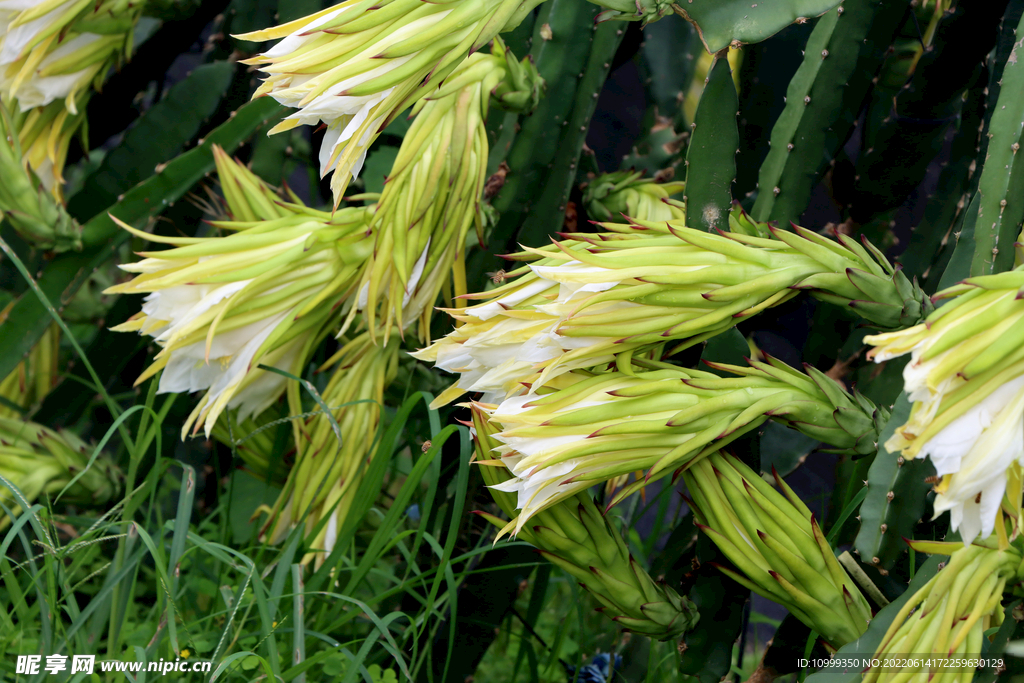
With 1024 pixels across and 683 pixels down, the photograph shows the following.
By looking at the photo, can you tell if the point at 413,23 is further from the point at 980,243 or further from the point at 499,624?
the point at 499,624

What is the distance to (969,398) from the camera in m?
0.42

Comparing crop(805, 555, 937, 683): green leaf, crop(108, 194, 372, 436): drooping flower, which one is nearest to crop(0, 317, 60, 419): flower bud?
crop(108, 194, 372, 436): drooping flower

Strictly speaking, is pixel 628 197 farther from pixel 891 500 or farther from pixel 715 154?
pixel 891 500

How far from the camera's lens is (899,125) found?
88cm

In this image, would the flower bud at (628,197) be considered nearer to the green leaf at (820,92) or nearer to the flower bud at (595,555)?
the green leaf at (820,92)

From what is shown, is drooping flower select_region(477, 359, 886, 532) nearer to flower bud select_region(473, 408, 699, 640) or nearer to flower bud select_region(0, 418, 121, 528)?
flower bud select_region(473, 408, 699, 640)

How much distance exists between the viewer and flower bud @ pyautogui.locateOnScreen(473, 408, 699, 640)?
1.98 ft

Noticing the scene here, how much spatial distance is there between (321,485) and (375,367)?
0.15m

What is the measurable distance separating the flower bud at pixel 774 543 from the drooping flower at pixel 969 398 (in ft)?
0.57

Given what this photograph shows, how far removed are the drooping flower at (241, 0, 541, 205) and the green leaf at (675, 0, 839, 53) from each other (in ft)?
0.57

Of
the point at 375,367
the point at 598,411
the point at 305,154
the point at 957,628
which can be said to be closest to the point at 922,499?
the point at 957,628

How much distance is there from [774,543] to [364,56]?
1.52 ft

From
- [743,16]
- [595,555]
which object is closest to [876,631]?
[595,555]

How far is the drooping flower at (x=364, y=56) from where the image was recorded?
0.54 m
